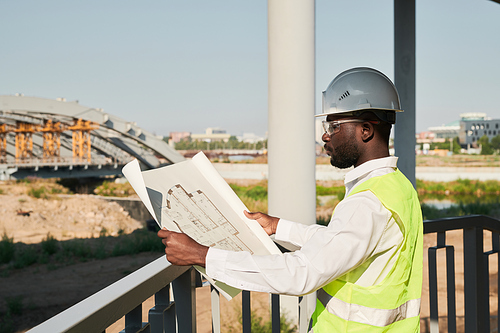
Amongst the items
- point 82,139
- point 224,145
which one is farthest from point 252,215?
point 224,145

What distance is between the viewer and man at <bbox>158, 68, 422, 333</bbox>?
3.79ft

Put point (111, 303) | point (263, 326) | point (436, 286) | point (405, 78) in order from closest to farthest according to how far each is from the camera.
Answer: point (111, 303), point (436, 286), point (263, 326), point (405, 78)

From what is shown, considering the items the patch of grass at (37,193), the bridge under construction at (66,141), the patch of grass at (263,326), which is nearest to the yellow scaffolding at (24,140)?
the bridge under construction at (66,141)

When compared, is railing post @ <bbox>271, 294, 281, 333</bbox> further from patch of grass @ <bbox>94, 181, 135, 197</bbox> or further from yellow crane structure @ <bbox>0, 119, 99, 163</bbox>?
yellow crane structure @ <bbox>0, 119, 99, 163</bbox>

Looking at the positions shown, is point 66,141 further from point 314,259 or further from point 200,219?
point 314,259

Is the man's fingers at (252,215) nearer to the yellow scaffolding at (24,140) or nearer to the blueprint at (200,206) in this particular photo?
the blueprint at (200,206)

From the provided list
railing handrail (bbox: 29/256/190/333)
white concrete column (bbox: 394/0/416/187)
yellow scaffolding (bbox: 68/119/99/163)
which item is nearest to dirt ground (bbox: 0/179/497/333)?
white concrete column (bbox: 394/0/416/187)

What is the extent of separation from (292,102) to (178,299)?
1593 millimetres

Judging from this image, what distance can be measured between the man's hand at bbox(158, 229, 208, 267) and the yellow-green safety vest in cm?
44

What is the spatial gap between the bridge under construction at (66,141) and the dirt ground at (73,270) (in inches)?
243

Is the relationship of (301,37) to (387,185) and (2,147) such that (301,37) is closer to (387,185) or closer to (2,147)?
(387,185)

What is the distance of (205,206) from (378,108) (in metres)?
0.63

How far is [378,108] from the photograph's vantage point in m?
1.39

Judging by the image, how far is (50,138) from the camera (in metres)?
30.5
